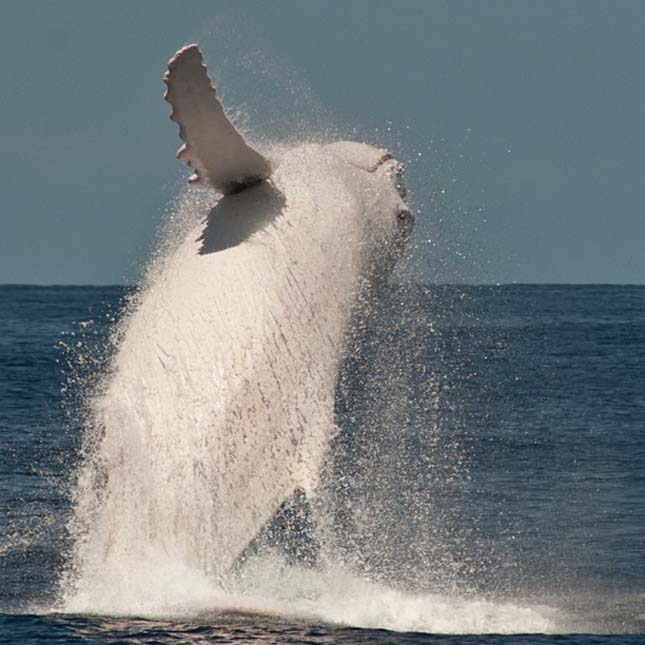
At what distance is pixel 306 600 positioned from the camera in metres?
16.6

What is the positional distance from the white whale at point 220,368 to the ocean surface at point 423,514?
0.57 meters

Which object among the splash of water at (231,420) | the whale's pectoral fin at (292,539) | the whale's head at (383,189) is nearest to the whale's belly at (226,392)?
the splash of water at (231,420)

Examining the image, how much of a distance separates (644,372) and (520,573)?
85.8 feet

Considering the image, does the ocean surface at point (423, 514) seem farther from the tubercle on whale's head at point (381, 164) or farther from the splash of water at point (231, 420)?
the tubercle on whale's head at point (381, 164)

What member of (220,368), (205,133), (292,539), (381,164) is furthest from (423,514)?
(205,133)

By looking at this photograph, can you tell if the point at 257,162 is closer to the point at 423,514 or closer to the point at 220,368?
the point at 220,368

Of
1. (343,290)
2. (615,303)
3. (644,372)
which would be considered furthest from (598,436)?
(615,303)

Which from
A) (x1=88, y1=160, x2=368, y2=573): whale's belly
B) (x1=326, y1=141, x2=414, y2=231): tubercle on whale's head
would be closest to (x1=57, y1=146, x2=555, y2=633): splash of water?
(x1=88, y1=160, x2=368, y2=573): whale's belly

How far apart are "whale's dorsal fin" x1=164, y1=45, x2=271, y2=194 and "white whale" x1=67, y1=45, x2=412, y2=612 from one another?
0.02 metres

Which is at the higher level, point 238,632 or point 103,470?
point 103,470

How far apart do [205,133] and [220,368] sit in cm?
245

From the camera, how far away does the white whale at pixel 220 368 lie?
600 inches

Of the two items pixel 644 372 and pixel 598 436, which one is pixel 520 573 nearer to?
pixel 598 436

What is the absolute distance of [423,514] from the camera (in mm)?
22828
